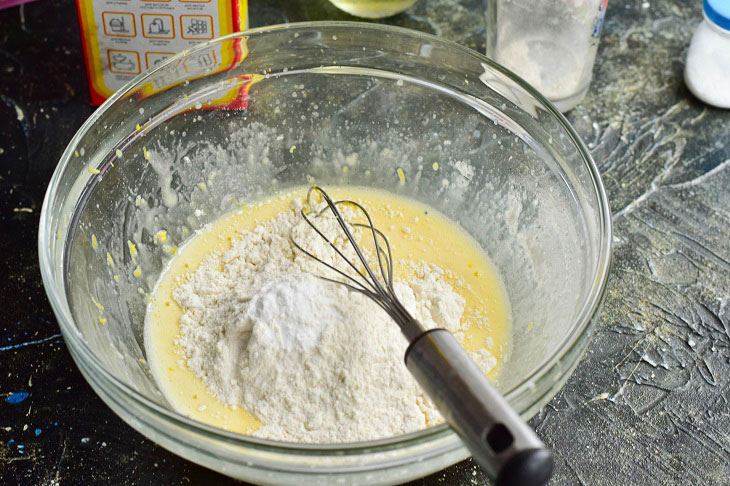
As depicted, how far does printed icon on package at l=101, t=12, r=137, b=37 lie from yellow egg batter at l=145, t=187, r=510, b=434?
0.98 feet

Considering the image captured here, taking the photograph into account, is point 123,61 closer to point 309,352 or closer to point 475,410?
point 309,352

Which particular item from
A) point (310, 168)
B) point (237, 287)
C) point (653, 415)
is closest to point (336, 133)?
point (310, 168)

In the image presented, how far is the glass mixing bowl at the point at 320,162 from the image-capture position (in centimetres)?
93

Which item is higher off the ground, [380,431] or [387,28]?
[387,28]

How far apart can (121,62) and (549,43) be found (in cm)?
62

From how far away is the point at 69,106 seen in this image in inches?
49.7

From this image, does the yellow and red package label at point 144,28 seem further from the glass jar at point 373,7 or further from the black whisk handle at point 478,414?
the black whisk handle at point 478,414

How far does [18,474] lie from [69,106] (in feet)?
1.93

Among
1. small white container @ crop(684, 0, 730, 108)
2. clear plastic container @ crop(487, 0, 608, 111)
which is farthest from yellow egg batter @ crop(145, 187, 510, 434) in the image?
small white container @ crop(684, 0, 730, 108)

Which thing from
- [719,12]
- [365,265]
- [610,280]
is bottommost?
[610,280]

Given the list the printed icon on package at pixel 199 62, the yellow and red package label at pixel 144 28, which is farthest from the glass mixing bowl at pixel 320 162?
the yellow and red package label at pixel 144 28

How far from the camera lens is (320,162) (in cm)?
117

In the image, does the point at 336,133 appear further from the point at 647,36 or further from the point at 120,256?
the point at 647,36

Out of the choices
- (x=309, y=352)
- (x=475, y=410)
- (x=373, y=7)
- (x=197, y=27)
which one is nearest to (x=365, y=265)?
(x=309, y=352)
